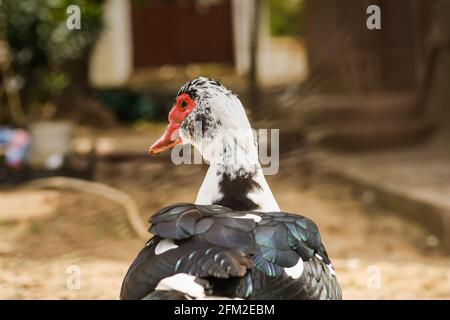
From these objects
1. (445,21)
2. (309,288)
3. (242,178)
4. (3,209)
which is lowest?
(3,209)

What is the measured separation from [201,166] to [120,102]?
5021 mm

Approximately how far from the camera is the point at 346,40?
8188 millimetres

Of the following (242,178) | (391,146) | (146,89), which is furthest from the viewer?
(146,89)

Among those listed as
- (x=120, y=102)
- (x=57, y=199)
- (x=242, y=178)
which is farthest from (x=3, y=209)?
(x=120, y=102)

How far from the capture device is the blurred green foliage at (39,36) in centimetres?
816

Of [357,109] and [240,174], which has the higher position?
[240,174]

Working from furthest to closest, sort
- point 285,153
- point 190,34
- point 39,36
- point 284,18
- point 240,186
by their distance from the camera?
point 284,18
point 190,34
point 39,36
point 285,153
point 240,186

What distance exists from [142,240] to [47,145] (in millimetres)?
2435

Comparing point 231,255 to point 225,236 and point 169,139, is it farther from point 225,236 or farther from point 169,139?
point 169,139

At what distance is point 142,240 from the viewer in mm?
4742

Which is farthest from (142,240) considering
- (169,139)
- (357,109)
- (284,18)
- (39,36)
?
(284,18)

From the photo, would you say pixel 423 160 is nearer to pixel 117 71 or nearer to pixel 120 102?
pixel 120 102

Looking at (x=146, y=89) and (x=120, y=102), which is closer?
(x=120, y=102)

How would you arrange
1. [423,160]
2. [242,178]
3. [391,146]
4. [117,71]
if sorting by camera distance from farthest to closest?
[117,71] → [391,146] → [423,160] → [242,178]
